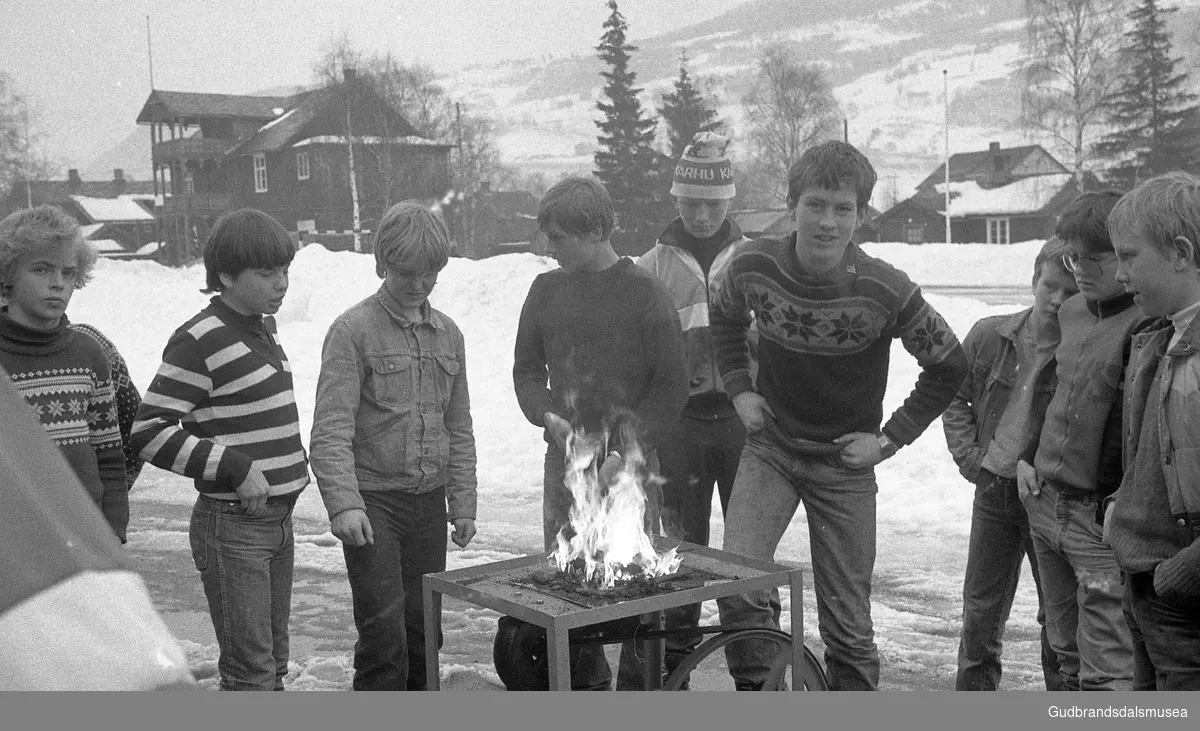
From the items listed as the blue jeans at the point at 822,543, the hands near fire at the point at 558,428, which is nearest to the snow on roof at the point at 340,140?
the hands near fire at the point at 558,428

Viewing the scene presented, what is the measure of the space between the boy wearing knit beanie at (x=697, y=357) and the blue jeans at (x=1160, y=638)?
1641mm

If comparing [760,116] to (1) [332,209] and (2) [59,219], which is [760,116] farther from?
(2) [59,219]

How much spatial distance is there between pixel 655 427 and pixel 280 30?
7.32 meters

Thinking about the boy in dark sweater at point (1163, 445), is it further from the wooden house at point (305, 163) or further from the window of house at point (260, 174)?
the window of house at point (260, 174)

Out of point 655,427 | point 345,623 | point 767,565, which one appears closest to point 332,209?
point 345,623

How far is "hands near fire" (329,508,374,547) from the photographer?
346 centimetres

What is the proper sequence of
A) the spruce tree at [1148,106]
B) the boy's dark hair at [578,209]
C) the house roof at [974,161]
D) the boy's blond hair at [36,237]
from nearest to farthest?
the boy's blond hair at [36,237] < the boy's dark hair at [578,209] < the spruce tree at [1148,106] < the house roof at [974,161]

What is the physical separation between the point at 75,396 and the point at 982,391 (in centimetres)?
287

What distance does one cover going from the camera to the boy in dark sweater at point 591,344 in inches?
161

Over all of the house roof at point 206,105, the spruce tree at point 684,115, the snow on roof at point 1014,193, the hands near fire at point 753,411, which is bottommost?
the hands near fire at point 753,411

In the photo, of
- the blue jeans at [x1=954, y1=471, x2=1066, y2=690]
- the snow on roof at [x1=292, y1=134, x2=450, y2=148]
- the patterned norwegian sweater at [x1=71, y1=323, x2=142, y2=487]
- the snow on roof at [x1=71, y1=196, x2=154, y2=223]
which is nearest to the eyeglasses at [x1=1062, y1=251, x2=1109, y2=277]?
→ the blue jeans at [x1=954, y1=471, x2=1066, y2=690]

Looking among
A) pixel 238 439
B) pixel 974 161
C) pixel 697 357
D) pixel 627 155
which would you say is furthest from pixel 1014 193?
pixel 238 439

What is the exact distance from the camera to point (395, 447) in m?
3.72

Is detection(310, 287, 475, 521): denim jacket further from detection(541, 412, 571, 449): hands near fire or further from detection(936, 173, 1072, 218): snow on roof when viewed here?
detection(936, 173, 1072, 218): snow on roof
